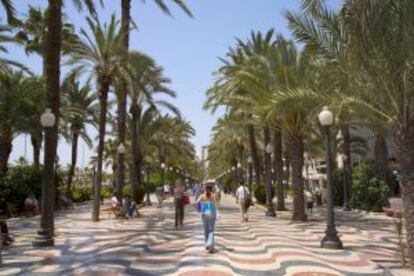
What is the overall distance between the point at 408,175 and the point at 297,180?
42.0 ft

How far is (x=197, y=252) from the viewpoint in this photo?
521 inches

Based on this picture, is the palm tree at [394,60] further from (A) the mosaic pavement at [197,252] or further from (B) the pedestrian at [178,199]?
(B) the pedestrian at [178,199]

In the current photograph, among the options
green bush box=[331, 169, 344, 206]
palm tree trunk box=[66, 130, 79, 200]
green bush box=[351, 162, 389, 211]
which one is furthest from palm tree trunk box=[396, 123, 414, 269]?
palm tree trunk box=[66, 130, 79, 200]

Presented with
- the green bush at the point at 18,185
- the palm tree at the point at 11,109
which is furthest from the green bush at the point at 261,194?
the palm tree at the point at 11,109

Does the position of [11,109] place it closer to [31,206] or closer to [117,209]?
[31,206]

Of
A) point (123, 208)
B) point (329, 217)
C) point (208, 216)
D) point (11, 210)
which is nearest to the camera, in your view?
point (208, 216)

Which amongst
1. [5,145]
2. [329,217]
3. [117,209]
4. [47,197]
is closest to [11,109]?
[5,145]

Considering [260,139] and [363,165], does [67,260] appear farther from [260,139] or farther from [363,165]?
[260,139]

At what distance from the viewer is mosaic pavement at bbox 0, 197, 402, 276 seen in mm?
10969

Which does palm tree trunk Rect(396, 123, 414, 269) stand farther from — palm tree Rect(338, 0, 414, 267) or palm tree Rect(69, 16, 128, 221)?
palm tree Rect(69, 16, 128, 221)

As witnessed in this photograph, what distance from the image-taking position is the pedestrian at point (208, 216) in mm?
13117

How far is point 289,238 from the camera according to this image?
16.7m

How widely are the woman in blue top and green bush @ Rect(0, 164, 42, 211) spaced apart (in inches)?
700

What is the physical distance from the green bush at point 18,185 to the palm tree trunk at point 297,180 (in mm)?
13968
